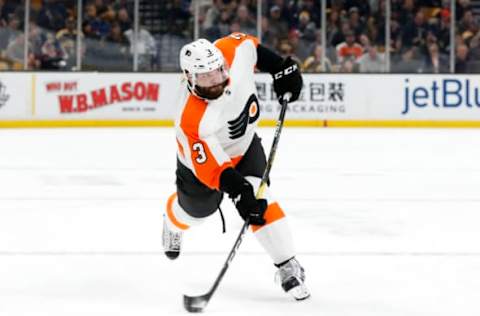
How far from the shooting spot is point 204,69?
2814mm

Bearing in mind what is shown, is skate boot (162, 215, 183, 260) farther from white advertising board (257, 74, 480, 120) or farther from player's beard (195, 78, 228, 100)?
white advertising board (257, 74, 480, 120)

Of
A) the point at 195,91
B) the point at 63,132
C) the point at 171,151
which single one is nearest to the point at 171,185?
the point at 171,151

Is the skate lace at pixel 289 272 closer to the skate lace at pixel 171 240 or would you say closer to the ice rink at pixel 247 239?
the ice rink at pixel 247 239

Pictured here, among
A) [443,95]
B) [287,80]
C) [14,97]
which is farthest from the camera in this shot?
[443,95]

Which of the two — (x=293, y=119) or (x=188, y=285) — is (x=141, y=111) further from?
(x=188, y=285)

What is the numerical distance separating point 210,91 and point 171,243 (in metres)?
0.90

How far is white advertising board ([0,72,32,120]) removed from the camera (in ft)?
33.7

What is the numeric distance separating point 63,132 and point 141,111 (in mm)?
1067

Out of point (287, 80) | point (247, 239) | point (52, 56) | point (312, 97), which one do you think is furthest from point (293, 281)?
point (52, 56)

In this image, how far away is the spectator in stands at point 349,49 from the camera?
1145 centimetres

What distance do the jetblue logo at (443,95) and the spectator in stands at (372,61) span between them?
2.39 feet

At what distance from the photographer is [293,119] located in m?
10.6

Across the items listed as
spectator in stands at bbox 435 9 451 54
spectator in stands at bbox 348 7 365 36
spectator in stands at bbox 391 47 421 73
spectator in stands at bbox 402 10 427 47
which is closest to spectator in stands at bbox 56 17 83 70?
spectator in stands at bbox 348 7 365 36

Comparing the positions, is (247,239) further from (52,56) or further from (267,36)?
(267,36)
